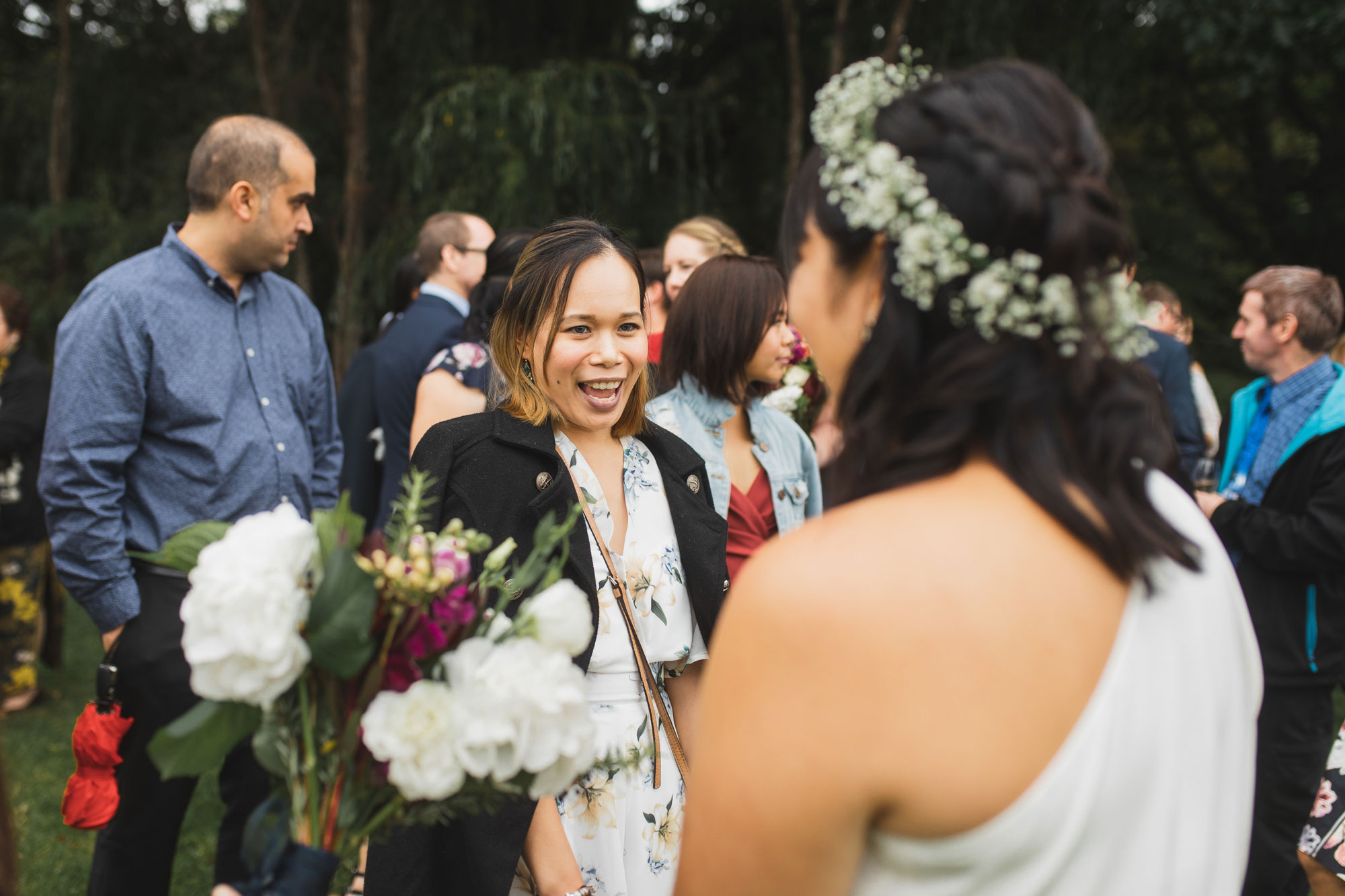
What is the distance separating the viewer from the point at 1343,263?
11.6 metres

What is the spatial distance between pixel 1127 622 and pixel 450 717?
30.9 inches

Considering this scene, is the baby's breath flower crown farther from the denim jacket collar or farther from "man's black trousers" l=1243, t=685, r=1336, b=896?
"man's black trousers" l=1243, t=685, r=1336, b=896

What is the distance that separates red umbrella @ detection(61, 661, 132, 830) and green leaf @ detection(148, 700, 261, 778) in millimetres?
1437

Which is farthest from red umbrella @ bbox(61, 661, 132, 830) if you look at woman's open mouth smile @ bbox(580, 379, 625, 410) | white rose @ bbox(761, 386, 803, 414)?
white rose @ bbox(761, 386, 803, 414)

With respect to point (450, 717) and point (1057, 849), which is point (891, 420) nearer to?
point (1057, 849)

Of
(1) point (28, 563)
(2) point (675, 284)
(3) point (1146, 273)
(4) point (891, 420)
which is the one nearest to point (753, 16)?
(3) point (1146, 273)

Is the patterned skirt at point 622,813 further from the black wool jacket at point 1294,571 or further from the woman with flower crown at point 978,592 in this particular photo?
the black wool jacket at point 1294,571

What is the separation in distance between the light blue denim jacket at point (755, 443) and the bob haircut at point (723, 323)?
0.21ft

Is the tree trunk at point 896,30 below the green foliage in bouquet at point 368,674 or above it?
above

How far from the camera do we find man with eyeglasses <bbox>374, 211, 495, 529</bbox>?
4.46m

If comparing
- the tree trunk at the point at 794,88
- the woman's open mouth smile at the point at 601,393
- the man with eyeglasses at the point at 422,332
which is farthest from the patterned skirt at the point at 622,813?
the tree trunk at the point at 794,88

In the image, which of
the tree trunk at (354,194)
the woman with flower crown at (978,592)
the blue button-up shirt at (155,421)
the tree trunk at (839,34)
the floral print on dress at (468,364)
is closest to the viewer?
the woman with flower crown at (978,592)

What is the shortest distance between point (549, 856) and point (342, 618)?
109cm

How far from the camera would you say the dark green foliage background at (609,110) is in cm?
905
